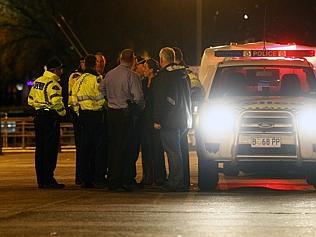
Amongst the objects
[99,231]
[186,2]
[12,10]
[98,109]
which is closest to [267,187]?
[98,109]

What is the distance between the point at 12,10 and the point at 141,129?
2983cm

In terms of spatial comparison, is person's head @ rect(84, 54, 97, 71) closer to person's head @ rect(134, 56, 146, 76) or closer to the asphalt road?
person's head @ rect(134, 56, 146, 76)

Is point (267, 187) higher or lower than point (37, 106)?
lower

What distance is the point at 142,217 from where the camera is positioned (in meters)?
10.2

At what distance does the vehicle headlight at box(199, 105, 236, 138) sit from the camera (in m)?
13.1

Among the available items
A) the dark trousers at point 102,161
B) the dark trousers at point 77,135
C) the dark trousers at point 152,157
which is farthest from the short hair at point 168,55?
the dark trousers at point 77,135

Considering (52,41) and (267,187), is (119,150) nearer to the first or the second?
(267,187)

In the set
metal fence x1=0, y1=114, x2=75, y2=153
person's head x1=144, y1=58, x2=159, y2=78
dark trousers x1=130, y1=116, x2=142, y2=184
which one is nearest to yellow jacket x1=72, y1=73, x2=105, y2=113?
dark trousers x1=130, y1=116, x2=142, y2=184

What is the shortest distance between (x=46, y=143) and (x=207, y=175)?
236 centimetres

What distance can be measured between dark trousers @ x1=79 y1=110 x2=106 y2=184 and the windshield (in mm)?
1676

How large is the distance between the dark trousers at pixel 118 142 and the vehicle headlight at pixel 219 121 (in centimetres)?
106

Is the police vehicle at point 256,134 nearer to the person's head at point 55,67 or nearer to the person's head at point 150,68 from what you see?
the person's head at point 150,68

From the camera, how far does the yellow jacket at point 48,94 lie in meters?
13.9

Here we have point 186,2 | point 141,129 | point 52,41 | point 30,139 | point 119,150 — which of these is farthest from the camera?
point 52,41
